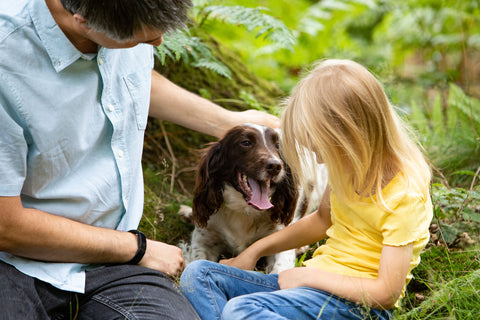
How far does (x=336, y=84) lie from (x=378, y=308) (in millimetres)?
1012

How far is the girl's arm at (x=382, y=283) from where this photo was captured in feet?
7.11

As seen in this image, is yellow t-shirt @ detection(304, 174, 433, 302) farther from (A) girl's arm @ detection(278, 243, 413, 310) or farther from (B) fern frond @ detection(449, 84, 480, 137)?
(B) fern frond @ detection(449, 84, 480, 137)

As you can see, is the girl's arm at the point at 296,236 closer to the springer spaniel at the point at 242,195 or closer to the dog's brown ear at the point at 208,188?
the springer spaniel at the point at 242,195

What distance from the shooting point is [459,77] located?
8.40 m

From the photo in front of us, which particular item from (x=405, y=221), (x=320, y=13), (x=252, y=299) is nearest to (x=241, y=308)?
(x=252, y=299)

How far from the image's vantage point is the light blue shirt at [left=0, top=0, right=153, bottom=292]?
6.85ft

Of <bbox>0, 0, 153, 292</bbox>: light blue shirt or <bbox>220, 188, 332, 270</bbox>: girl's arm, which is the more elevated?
<bbox>0, 0, 153, 292</bbox>: light blue shirt

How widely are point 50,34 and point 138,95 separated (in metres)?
0.58

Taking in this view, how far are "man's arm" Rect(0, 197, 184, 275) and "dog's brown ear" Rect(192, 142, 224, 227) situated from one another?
0.89 m

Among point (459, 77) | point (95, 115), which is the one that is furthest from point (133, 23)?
point (459, 77)

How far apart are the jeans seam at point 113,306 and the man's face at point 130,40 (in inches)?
43.3

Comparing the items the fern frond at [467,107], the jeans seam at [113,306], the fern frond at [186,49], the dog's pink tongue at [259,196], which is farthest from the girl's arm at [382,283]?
the fern frond at [467,107]

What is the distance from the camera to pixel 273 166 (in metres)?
3.20

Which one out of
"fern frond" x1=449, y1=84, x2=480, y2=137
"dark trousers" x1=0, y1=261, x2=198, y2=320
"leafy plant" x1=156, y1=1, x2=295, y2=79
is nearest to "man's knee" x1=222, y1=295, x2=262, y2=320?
"dark trousers" x1=0, y1=261, x2=198, y2=320
